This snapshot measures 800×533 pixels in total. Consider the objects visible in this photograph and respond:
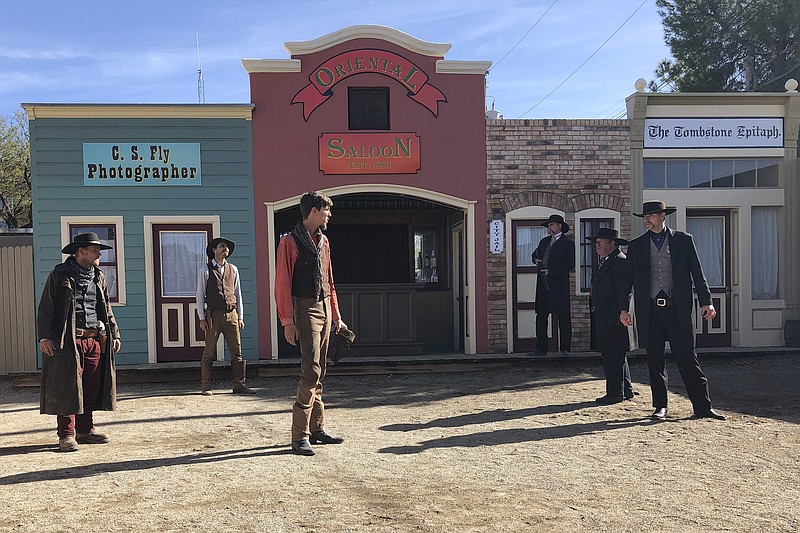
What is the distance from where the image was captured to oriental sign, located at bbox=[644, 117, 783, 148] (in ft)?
41.5

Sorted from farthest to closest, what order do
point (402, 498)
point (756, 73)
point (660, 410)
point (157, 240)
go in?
point (756, 73) → point (157, 240) → point (660, 410) → point (402, 498)

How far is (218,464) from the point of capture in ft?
18.5

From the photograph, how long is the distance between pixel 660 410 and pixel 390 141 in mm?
6359

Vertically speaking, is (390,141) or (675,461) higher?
(390,141)

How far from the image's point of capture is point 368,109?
12266 mm

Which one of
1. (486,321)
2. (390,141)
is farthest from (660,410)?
(390,141)

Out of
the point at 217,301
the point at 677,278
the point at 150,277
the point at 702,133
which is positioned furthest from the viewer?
the point at 702,133

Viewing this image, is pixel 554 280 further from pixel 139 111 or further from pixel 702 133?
pixel 139 111

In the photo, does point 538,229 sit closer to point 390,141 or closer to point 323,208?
point 390,141

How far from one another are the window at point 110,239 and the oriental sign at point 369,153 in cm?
328

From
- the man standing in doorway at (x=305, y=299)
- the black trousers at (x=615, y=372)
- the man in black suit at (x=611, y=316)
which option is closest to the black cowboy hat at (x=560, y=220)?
the man in black suit at (x=611, y=316)

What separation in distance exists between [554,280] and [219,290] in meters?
4.91

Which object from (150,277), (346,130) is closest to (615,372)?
(346,130)

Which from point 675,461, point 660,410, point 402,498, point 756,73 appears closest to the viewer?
point 402,498
